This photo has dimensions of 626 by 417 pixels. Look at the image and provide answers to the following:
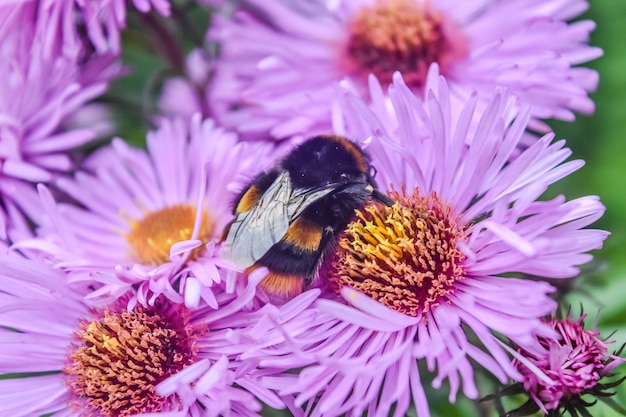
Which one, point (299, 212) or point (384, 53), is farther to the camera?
point (384, 53)

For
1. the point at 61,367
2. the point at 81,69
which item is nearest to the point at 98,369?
the point at 61,367

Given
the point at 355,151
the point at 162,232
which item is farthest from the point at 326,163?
the point at 162,232

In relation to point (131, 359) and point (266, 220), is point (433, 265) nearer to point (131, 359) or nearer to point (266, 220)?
point (266, 220)

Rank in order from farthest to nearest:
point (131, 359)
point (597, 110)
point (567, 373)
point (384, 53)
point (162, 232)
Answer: point (597, 110) < point (384, 53) < point (162, 232) < point (131, 359) < point (567, 373)

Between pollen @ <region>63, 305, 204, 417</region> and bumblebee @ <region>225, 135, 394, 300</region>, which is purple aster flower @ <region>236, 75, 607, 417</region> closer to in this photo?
bumblebee @ <region>225, 135, 394, 300</region>

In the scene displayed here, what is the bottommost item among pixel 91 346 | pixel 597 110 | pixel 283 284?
pixel 91 346

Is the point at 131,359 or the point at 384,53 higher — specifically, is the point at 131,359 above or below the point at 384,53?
below

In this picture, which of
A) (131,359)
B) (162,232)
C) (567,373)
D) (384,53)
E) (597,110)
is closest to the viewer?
(567,373)
